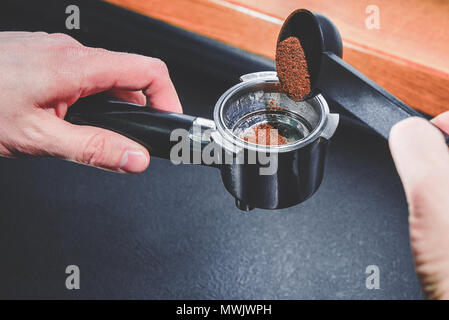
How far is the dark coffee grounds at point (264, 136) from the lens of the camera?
1.86 feet

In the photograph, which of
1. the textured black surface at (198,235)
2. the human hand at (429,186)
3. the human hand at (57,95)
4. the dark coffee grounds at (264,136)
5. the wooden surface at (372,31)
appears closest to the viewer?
the human hand at (429,186)

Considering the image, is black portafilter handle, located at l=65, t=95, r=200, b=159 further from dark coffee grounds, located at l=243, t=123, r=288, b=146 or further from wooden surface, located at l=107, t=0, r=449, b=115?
wooden surface, located at l=107, t=0, r=449, b=115

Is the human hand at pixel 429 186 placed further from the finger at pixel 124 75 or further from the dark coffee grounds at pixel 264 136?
the finger at pixel 124 75

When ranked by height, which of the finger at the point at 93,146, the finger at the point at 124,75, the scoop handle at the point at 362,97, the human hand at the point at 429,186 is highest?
the finger at the point at 124,75

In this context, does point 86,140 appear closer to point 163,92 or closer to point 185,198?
point 163,92

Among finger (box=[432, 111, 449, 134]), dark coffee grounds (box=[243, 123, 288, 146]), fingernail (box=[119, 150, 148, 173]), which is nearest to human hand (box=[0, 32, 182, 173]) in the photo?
fingernail (box=[119, 150, 148, 173])

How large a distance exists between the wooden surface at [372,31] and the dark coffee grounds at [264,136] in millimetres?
316

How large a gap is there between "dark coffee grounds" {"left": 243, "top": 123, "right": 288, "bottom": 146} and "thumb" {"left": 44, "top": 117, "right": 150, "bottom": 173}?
0.16m

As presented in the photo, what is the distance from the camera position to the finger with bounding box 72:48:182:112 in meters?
0.72

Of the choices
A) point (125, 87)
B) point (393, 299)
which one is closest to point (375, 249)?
point (393, 299)

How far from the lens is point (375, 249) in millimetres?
1073

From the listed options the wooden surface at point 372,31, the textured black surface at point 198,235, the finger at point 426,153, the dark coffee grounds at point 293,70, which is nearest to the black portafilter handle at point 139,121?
the dark coffee grounds at point 293,70

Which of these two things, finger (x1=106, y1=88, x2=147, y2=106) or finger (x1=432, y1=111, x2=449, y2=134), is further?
finger (x1=106, y1=88, x2=147, y2=106)

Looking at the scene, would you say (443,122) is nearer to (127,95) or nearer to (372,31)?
(372,31)
